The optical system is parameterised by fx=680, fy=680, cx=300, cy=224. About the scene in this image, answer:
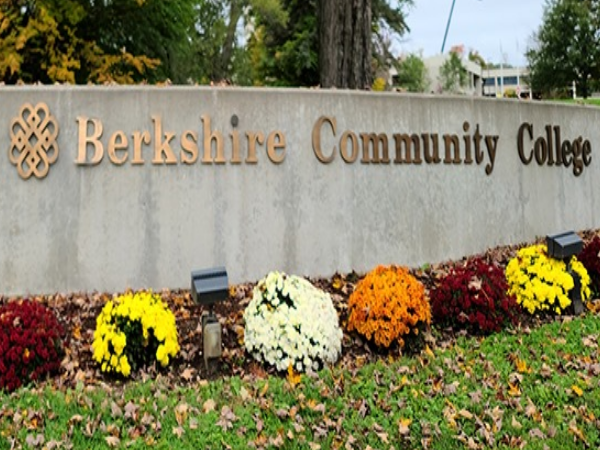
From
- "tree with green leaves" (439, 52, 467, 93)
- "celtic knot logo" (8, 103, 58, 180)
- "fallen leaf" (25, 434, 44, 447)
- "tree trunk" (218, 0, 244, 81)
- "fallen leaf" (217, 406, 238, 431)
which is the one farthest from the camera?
"tree with green leaves" (439, 52, 467, 93)

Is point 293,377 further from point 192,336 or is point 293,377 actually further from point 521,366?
point 521,366

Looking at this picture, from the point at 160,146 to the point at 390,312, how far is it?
3.28 metres

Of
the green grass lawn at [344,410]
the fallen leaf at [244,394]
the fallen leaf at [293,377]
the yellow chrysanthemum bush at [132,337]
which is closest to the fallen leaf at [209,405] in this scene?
the green grass lawn at [344,410]

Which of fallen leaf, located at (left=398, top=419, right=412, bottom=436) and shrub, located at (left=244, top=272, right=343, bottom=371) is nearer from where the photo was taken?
fallen leaf, located at (left=398, top=419, right=412, bottom=436)

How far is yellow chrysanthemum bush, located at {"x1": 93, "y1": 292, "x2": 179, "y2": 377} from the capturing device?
5477mm

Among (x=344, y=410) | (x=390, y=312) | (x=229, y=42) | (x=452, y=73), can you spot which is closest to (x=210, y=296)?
(x=344, y=410)

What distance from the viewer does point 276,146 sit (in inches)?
313

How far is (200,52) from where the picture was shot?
30.8 meters

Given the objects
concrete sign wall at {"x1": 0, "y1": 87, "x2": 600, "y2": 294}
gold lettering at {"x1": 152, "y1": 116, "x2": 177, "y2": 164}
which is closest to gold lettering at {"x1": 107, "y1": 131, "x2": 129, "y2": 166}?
concrete sign wall at {"x1": 0, "y1": 87, "x2": 600, "y2": 294}

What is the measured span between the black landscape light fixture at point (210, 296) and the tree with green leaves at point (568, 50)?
35005mm

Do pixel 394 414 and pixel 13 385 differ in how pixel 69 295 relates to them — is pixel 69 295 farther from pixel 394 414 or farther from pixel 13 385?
pixel 394 414

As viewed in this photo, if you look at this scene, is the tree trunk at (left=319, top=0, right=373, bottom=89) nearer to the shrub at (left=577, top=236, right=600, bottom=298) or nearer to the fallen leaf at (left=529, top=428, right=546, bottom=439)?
the shrub at (left=577, top=236, right=600, bottom=298)

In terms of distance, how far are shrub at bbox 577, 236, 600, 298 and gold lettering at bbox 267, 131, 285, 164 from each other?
11.9 feet

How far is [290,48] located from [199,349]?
62.5 ft
